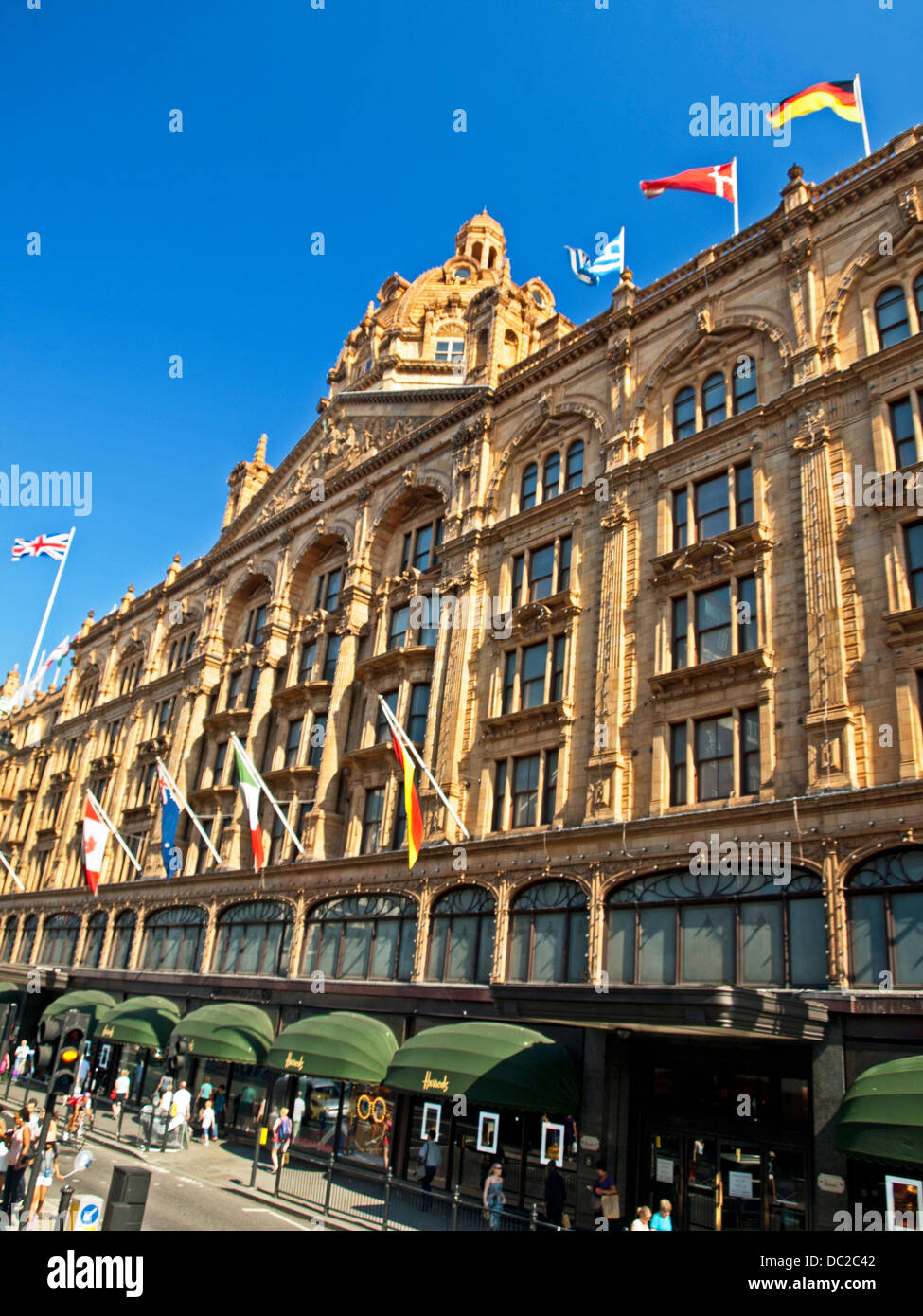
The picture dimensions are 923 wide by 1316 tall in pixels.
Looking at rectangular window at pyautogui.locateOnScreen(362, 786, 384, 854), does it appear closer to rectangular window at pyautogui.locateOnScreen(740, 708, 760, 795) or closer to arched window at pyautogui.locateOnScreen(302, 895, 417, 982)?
arched window at pyautogui.locateOnScreen(302, 895, 417, 982)

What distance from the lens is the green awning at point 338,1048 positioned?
77.9 feet

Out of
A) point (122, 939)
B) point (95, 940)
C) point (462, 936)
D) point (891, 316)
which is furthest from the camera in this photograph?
point (95, 940)

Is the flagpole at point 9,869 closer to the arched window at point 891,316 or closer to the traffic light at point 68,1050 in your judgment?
the traffic light at point 68,1050

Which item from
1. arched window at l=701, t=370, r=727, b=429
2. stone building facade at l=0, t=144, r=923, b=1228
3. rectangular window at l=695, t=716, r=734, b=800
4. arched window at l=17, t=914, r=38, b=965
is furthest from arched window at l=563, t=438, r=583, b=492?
arched window at l=17, t=914, r=38, b=965

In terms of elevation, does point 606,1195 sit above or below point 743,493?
below

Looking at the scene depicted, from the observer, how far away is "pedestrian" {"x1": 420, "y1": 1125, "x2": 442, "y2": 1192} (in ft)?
75.3

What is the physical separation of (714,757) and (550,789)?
5324 millimetres

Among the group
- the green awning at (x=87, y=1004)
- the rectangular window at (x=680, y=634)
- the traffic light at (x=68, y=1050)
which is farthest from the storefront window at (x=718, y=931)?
the green awning at (x=87, y=1004)

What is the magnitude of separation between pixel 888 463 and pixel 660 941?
12.4m

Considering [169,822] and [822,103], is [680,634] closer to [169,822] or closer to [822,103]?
[822,103]

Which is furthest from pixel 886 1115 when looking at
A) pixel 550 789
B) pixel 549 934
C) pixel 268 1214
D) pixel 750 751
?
pixel 268 1214

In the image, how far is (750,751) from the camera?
70.4 ft

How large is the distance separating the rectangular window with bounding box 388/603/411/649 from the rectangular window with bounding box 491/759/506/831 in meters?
8.57

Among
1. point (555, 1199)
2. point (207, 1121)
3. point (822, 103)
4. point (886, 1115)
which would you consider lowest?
point (207, 1121)
